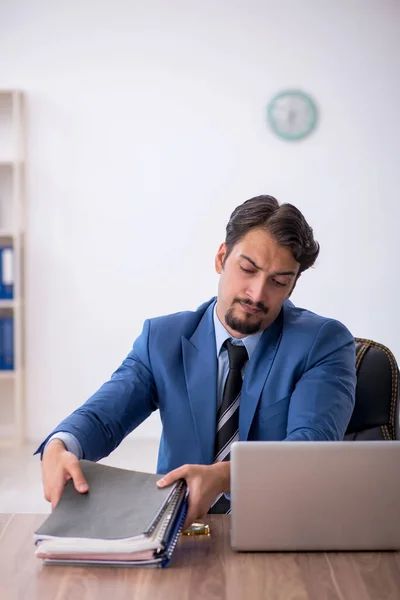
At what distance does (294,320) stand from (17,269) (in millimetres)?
3232

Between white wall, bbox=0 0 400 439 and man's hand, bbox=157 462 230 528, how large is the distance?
381 cm

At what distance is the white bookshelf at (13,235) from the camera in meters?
5.16

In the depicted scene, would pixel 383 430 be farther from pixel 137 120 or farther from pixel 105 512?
pixel 137 120

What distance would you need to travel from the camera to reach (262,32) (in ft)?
17.3

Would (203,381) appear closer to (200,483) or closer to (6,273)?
(200,483)

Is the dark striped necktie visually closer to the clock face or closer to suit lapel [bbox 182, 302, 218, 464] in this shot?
suit lapel [bbox 182, 302, 218, 464]

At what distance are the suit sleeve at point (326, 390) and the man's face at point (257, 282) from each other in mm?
147

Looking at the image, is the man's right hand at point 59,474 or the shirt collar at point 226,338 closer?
the man's right hand at point 59,474

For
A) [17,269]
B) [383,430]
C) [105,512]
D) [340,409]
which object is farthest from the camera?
[17,269]

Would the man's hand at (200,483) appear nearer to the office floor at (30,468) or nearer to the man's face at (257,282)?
the man's face at (257,282)

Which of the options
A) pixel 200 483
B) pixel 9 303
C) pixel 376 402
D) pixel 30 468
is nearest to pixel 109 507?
pixel 200 483

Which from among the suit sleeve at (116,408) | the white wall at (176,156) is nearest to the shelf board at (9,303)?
the white wall at (176,156)

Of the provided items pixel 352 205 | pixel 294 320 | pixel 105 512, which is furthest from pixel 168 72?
pixel 105 512

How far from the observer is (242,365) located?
2170 millimetres
